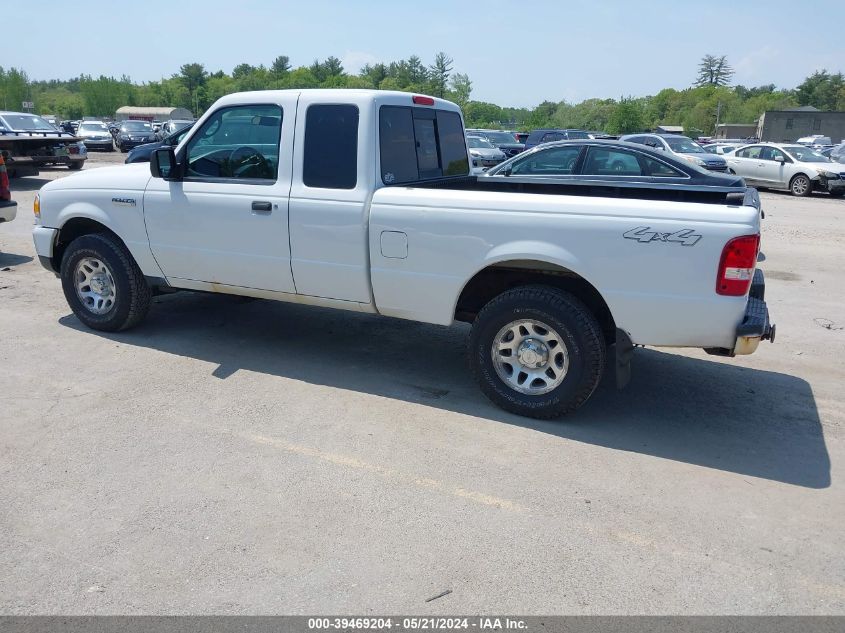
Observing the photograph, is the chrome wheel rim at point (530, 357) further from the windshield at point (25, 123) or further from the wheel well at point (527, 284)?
the windshield at point (25, 123)

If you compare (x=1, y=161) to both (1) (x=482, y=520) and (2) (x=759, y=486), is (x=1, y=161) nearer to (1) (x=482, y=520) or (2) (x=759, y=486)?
(1) (x=482, y=520)

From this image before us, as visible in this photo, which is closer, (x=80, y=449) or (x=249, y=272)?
(x=80, y=449)

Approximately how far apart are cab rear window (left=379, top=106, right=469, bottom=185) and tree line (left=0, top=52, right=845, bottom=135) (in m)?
60.1

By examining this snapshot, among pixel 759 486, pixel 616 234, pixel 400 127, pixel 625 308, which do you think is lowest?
pixel 759 486

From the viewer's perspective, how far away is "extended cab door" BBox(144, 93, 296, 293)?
17.0 feet

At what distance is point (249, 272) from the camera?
17.7 ft

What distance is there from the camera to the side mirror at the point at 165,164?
5414 millimetres

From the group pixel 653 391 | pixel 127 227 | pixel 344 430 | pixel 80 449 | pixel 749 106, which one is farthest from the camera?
pixel 749 106

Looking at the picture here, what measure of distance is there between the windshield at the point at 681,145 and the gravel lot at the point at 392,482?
15391 mm

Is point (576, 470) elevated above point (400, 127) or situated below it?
below

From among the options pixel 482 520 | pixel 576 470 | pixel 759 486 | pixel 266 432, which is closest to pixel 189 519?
pixel 266 432

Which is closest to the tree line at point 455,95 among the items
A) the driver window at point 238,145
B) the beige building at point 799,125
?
the beige building at point 799,125

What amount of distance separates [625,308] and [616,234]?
47 cm

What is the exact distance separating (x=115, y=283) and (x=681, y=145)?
1878cm
